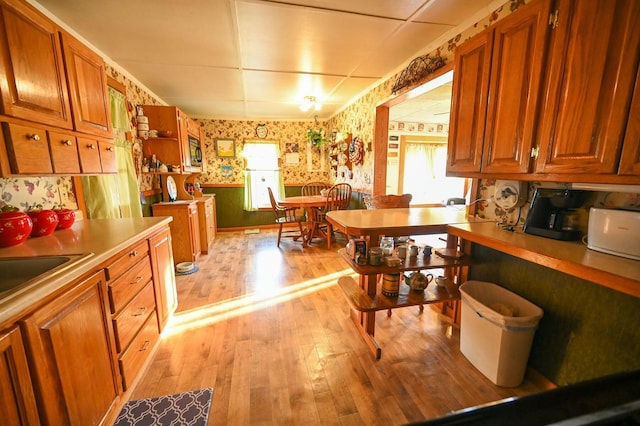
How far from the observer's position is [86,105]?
158 centimetres

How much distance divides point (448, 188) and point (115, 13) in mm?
6410

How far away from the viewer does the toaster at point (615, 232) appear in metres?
0.97

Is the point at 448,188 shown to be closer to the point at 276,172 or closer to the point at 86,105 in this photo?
the point at 276,172

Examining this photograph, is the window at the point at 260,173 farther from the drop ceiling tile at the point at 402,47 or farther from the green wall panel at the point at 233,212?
the drop ceiling tile at the point at 402,47

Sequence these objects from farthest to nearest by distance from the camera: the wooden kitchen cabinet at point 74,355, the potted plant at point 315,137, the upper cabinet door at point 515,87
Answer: the potted plant at point 315,137
the upper cabinet door at point 515,87
the wooden kitchen cabinet at point 74,355

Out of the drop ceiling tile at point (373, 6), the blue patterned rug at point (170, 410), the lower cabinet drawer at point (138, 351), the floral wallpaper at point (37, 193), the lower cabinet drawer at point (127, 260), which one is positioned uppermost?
the drop ceiling tile at point (373, 6)

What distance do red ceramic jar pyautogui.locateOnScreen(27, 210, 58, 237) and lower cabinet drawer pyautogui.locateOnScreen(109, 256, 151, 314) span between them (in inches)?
21.1

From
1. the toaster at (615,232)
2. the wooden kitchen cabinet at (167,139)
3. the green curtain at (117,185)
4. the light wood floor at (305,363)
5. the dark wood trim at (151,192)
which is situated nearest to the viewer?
the toaster at (615,232)

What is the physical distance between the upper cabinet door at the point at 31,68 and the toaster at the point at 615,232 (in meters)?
2.59

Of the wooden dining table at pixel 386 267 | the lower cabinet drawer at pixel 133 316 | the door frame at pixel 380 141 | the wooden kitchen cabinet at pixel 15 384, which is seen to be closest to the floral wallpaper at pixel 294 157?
the door frame at pixel 380 141

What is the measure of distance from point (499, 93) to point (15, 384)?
93.0 inches

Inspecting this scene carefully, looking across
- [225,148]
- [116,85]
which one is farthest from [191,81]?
[225,148]

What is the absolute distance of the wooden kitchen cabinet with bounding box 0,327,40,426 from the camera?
2.31 feet

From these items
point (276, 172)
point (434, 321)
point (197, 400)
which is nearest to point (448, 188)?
point (276, 172)
